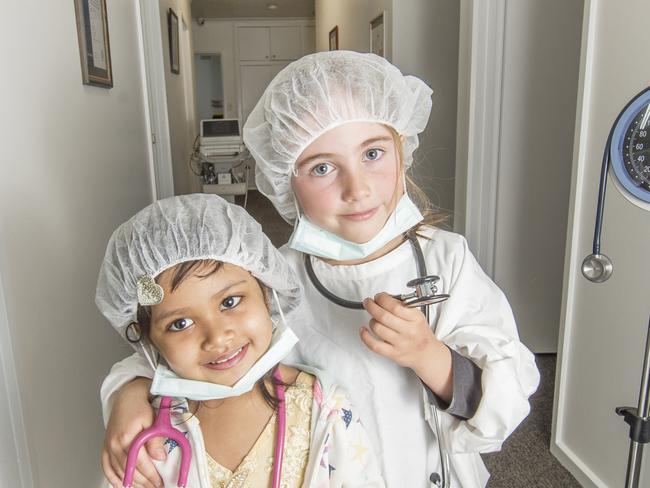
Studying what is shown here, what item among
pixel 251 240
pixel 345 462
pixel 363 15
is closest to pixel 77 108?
pixel 251 240

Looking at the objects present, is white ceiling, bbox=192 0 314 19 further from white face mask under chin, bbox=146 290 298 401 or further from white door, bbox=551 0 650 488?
white face mask under chin, bbox=146 290 298 401

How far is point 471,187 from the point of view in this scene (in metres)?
2.30

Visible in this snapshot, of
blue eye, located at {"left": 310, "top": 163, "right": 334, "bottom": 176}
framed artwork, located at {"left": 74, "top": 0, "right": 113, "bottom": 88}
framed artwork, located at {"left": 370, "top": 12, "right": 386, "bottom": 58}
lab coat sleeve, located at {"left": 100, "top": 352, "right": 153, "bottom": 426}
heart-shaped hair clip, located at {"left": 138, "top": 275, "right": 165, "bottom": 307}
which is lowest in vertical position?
lab coat sleeve, located at {"left": 100, "top": 352, "right": 153, "bottom": 426}

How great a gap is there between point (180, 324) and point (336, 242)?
31 centimetres

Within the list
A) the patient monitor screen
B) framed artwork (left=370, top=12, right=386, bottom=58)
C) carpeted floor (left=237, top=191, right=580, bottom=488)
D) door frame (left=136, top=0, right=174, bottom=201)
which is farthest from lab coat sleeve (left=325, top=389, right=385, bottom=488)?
the patient monitor screen

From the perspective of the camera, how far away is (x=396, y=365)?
0.94 m

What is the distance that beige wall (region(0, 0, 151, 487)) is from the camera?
3.67 feet

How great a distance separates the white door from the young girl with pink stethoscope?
0.97 m

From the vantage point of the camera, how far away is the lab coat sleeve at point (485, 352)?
32.3 inches

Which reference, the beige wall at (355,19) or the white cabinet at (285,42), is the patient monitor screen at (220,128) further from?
the white cabinet at (285,42)

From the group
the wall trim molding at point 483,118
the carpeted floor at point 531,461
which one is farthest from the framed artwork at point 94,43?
the carpeted floor at point 531,461

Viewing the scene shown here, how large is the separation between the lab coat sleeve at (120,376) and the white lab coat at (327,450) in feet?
0.37

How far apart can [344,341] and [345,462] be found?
8.1 inches

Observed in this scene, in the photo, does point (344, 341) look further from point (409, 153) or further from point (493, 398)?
point (409, 153)
